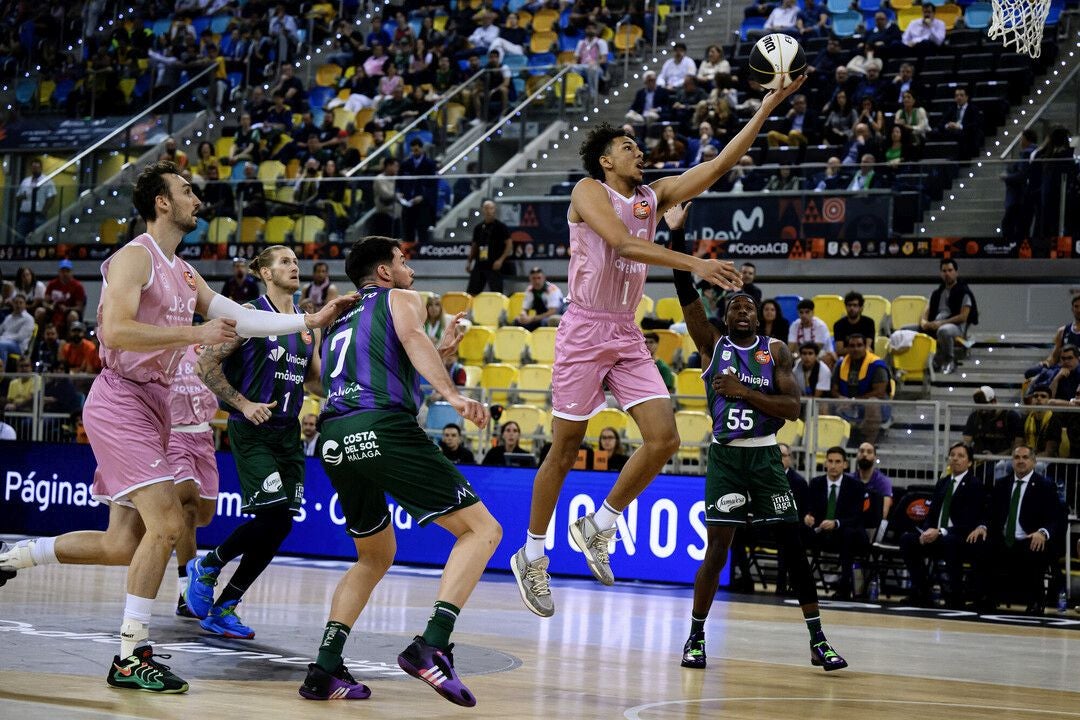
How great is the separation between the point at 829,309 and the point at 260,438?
10.5 meters

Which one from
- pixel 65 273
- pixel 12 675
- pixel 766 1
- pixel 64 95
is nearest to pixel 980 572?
pixel 12 675

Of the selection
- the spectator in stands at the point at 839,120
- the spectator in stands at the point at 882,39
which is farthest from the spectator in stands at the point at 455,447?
the spectator in stands at the point at 882,39

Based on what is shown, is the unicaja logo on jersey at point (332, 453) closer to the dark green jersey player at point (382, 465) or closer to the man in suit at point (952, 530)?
the dark green jersey player at point (382, 465)

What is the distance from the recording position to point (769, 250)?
18.8 meters

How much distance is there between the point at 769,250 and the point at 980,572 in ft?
21.4

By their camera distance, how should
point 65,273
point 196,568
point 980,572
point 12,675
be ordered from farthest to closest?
1. point 65,273
2. point 980,572
3. point 196,568
4. point 12,675

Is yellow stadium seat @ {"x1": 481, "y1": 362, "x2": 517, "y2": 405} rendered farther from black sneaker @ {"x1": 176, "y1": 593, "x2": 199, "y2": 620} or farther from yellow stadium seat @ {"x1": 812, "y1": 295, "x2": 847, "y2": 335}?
black sneaker @ {"x1": 176, "y1": 593, "x2": 199, "y2": 620}

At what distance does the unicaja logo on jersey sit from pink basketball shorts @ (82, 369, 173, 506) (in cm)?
86

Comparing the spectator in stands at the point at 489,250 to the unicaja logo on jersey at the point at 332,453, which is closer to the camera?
the unicaja logo on jersey at the point at 332,453

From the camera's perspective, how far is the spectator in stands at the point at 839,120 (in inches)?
784

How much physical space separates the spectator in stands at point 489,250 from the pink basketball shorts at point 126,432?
43.8 ft

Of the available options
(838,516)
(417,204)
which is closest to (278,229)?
(417,204)

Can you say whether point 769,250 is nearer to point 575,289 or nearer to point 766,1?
point 766,1

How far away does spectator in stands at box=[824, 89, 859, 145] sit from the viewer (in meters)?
19.9
